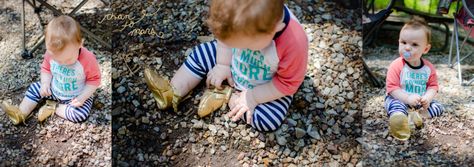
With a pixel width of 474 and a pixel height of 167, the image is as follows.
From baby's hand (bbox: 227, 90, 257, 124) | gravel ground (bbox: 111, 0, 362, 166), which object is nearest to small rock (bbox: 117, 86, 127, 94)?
gravel ground (bbox: 111, 0, 362, 166)

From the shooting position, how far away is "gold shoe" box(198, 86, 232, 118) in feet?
3.41

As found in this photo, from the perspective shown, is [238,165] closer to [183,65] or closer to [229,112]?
[229,112]

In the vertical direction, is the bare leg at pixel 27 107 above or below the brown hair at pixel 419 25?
below

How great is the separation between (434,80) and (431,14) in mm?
119

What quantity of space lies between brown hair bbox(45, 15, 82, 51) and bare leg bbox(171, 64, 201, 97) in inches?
7.7

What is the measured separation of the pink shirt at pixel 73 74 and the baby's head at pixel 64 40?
13mm

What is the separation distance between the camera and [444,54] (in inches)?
39.1

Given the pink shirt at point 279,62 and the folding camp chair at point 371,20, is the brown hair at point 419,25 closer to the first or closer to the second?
the folding camp chair at point 371,20

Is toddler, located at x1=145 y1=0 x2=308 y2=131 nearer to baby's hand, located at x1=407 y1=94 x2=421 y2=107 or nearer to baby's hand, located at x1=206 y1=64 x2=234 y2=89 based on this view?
baby's hand, located at x1=206 y1=64 x2=234 y2=89

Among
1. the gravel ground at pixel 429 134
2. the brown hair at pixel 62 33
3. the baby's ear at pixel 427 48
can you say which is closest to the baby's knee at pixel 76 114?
the brown hair at pixel 62 33

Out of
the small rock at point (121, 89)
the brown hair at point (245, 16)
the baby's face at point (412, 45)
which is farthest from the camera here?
the small rock at point (121, 89)

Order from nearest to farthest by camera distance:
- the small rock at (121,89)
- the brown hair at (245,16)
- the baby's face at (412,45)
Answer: the brown hair at (245,16) → the baby's face at (412,45) → the small rock at (121,89)

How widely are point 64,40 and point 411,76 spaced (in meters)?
0.61

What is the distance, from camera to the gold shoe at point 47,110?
3.43 ft
